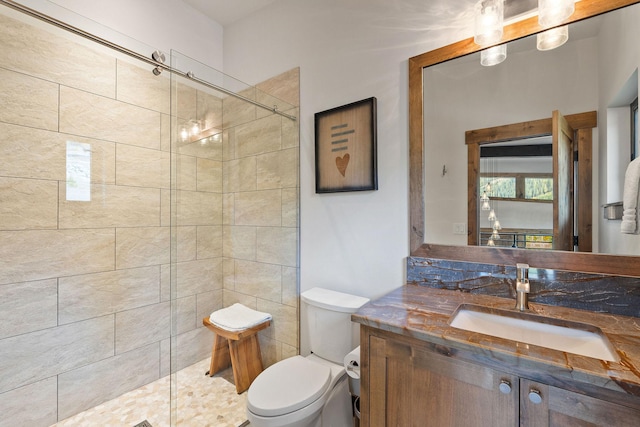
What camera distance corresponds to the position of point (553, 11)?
1.16 m

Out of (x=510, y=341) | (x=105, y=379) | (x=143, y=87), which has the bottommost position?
(x=105, y=379)

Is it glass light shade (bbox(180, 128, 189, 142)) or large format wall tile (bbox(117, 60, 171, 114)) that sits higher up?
large format wall tile (bbox(117, 60, 171, 114))

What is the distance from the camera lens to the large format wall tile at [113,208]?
175 centimetres

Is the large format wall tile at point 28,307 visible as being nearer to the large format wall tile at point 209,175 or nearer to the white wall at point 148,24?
the large format wall tile at point 209,175

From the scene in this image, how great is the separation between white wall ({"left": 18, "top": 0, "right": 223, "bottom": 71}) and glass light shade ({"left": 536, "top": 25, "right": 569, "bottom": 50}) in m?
2.17

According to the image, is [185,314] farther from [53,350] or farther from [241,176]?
[241,176]

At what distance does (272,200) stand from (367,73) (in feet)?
3.36

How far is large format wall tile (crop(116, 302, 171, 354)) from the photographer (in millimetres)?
1951

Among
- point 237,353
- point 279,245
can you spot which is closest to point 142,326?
point 237,353

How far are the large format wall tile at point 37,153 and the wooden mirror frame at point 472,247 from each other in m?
1.94

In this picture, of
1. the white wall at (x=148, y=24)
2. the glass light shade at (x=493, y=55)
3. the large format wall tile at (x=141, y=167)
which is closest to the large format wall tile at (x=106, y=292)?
the large format wall tile at (x=141, y=167)

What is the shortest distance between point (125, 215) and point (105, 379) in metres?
1.07

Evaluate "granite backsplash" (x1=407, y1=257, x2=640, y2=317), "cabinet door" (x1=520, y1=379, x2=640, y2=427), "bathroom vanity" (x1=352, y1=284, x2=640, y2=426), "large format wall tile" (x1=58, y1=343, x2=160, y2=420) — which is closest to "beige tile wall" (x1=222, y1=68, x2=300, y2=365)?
"large format wall tile" (x1=58, y1=343, x2=160, y2=420)

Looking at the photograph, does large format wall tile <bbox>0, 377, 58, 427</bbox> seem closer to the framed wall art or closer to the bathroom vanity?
the bathroom vanity
